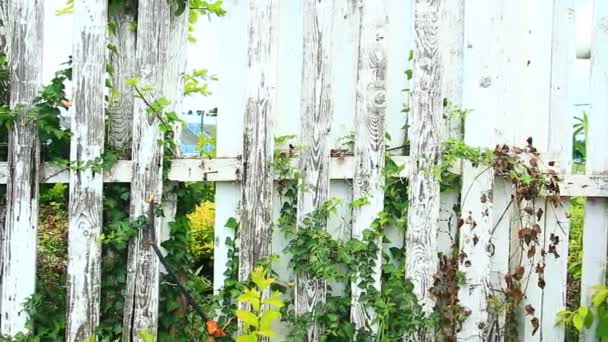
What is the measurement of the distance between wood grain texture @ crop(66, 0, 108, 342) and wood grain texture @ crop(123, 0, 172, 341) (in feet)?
0.54

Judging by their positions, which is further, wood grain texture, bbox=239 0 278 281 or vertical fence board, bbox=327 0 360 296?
vertical fence board, bbox=327 0 360 296

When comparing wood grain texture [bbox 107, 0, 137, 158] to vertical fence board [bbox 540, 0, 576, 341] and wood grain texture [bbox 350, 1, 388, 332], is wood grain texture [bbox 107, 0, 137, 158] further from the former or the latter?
vertical fence board [bbox 540, 0, 576, 341]

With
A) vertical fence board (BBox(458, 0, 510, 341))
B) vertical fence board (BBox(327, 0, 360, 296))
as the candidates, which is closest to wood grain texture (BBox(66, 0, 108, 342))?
vertical fence board (BBox(327, 0, 360, 296))

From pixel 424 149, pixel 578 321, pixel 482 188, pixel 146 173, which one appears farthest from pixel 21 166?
pixel 578 321

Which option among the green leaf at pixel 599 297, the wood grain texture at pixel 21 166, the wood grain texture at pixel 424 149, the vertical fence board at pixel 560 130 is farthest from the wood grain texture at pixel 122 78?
the green leaf at pixel 599 297

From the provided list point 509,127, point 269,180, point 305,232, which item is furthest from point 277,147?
point 509,127

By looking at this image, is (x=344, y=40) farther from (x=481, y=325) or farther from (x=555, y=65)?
(x=481, y=325)

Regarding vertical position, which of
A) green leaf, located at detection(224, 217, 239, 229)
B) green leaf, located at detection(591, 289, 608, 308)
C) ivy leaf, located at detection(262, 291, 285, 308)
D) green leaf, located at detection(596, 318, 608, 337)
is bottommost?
green leaf, located at detection(596, 318, 608, 337)

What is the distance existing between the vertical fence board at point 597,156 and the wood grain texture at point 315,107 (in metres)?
1.47

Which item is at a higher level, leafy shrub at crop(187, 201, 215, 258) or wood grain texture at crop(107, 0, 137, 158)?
wood grain texture at crop(107, 0, 137, 158)

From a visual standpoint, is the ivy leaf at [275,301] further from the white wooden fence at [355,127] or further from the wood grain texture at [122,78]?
the wood grain texture at [122,78]

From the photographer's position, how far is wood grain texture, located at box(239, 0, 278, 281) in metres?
3.36

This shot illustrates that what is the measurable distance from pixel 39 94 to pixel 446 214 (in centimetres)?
224

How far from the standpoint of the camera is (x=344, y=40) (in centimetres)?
359
